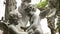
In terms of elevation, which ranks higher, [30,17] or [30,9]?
[30,9]

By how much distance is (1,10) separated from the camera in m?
7.70

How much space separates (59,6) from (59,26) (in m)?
0.58

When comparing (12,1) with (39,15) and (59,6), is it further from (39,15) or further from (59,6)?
(59,6)

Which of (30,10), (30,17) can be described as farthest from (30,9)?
(30,17)

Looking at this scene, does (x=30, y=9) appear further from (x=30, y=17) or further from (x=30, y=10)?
(x=30, y=17)

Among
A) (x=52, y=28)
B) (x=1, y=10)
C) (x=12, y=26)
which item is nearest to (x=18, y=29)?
(x=12, y=26)

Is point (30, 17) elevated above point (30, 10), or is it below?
below

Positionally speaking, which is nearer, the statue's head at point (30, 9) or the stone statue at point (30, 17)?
the stone statue at point (30, 17)

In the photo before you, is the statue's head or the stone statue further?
the statue's head

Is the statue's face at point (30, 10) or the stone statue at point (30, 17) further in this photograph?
the statue's face at point (30, 10)

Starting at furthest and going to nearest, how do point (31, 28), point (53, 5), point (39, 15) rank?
point (53, 5) → point (39, 15) → point (31, 28)

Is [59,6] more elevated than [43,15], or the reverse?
[59,6]

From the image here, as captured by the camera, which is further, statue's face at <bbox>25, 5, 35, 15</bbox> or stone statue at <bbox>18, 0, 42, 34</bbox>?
statue's face at <bbox>25, 5, 35, 15</bbox>

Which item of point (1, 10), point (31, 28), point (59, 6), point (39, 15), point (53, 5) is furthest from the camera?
point (1, 10)
